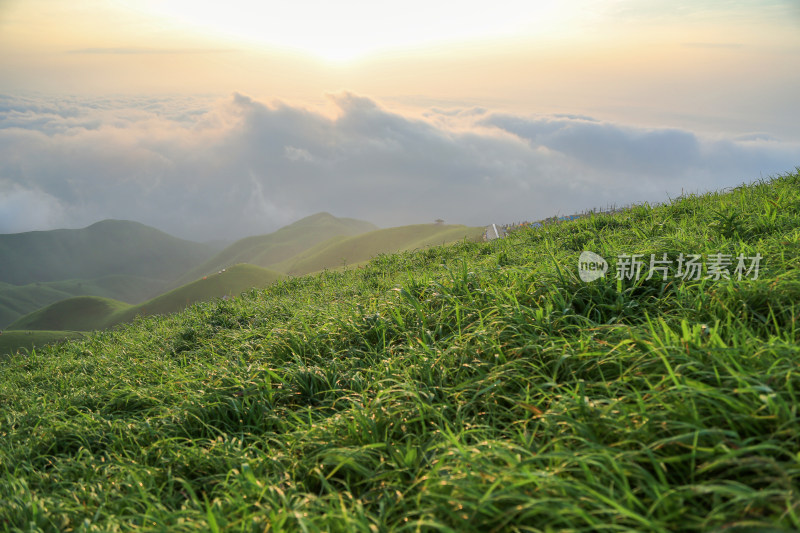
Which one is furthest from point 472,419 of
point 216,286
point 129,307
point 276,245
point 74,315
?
point 276,245

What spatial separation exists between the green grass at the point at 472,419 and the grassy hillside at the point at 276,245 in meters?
139

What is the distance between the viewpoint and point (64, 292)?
5886 inches

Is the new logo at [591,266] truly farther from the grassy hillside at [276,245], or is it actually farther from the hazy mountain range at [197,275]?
the grassy hillside at [276,245]

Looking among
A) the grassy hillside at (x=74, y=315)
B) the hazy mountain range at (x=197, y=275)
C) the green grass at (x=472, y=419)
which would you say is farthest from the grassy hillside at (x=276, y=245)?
the green grass at (x=472, y=419)

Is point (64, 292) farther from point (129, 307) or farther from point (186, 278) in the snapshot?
point (129, 307)

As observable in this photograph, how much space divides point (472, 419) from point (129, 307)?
64685 millimetres

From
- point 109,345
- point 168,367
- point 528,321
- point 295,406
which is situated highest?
point 528,321

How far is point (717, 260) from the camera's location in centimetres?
394

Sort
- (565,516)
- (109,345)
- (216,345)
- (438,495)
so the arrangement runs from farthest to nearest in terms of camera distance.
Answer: (109,345), (216,345), (438,495), (565,516)

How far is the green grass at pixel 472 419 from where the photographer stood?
1887 mm

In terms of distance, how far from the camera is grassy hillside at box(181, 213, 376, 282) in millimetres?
146625

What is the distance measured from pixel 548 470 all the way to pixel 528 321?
157cm

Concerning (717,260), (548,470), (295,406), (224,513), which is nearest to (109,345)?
(295,406)

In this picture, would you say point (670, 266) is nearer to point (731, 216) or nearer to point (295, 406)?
point (731, 216)
